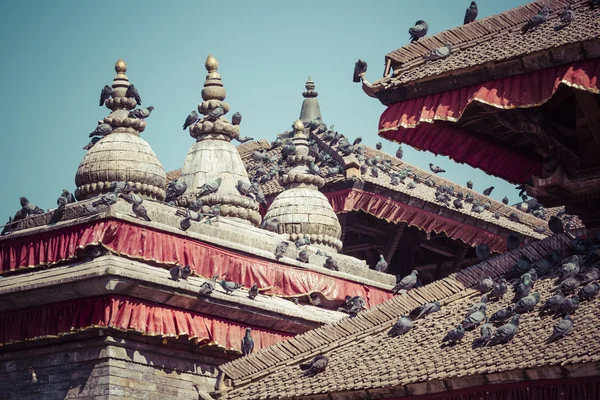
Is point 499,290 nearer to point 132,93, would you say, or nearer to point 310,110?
point 132,93

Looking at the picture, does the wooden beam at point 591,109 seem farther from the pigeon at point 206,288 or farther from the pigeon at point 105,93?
the pigeon at point 105,93

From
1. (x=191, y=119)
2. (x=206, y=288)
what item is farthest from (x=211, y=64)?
(x=206, y=288)

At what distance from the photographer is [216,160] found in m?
20.7

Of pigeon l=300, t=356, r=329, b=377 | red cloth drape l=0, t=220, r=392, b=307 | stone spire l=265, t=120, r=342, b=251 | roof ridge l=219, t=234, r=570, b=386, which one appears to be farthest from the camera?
stone spire l=265, t=120, r=342, b=251

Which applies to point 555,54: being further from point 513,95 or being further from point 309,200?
point 309,200

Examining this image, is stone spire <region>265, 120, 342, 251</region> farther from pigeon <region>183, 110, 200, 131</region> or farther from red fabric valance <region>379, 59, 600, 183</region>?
red fabric valance <region>379, 59, 600, 183</region>

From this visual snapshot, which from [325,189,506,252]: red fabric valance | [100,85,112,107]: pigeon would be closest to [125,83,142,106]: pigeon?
[100,85,112,107]: pigeon

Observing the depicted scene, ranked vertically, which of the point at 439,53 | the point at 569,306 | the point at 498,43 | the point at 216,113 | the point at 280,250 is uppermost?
the point at 216,113

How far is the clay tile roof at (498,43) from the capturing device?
12.6 m

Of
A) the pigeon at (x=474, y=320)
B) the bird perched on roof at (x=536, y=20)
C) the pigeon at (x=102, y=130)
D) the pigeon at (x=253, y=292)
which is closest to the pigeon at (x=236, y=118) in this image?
the pigeon at (x=102, y=130)

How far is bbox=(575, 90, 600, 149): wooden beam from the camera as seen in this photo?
12961 millimetres

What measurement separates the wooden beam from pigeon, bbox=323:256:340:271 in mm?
6911

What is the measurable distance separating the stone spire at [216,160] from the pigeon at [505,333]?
28.2 feet

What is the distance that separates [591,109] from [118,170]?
7.48 metres
